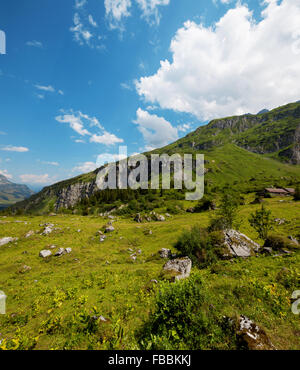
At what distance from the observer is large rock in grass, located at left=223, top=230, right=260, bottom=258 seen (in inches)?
699

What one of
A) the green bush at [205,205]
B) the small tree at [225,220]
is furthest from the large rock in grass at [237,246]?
the green bush at [205,205]

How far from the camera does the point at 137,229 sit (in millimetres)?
38000

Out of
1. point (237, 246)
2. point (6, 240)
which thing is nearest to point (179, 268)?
point (237, 246)

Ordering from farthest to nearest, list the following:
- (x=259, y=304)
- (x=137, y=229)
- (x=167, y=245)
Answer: (x=137, y=229), (x=167, y=245), (x=259, y=304)

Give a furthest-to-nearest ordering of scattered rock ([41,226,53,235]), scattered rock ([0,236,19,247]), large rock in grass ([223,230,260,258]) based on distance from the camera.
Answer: scattered rock ([41,226,53,235])
scattered rock ([0,236,19,247])
large rock in grass ([223,230,260,258])

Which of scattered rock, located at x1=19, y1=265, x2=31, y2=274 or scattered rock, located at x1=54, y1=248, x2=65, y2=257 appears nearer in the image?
scattered rock, located at x1=19, y1=265, x2=31, y2=274

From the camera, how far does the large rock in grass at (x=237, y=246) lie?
1775cm

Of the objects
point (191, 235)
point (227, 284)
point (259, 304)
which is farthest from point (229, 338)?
point (191, 235)

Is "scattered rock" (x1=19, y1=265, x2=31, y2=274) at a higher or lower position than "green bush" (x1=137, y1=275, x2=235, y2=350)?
lower

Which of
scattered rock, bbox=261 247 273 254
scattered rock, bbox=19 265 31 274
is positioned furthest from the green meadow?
scattered rock, bbox=261 247 273 254

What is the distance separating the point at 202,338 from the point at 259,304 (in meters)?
4.65

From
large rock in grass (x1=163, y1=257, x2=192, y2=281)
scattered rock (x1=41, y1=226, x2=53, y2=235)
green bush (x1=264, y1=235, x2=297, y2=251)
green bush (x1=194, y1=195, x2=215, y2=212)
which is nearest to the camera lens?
large rock in grass (x1=163, y1=257, x2=192, y2=281)

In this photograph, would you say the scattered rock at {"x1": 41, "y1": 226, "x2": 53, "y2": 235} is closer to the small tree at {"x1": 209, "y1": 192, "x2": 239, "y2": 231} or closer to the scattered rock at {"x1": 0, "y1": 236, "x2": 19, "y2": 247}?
the scattered rock at {"x1": 0, "y1": 236, "x2": 19, "y2": 247}
